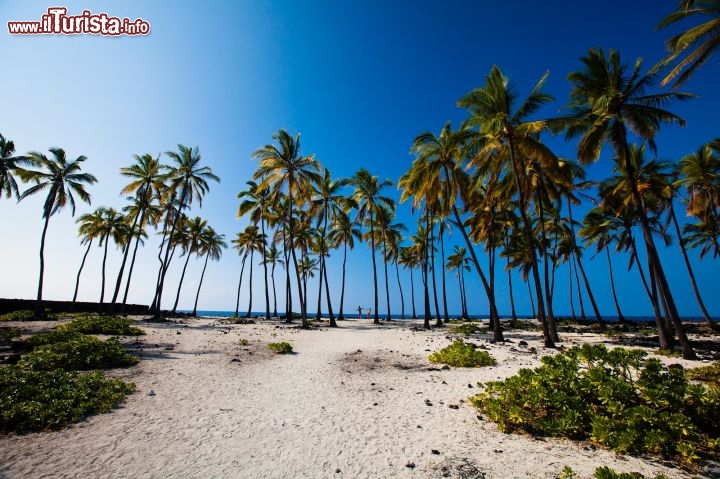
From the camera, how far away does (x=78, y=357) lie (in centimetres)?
845

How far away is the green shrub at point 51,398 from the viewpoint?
15.8ft

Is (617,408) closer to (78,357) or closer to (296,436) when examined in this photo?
(296,436)

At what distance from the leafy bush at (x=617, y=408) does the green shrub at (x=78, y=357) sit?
33.5 feet

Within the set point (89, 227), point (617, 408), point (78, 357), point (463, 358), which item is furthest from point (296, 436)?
point (89, 227)

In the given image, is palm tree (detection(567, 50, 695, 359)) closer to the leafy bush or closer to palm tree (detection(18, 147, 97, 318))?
the leafy bush

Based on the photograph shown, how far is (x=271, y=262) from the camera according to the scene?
52.3 meters

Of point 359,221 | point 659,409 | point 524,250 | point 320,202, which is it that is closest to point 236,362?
point 659,409

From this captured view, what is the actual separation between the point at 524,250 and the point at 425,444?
35.3 meters

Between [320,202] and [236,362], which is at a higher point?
[320,202]

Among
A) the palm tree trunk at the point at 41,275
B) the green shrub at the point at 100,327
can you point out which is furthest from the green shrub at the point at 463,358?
the palm tree trunk at the point at 41,275

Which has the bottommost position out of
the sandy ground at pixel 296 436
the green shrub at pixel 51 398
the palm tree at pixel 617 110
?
the sandy ground at pixel 296 436

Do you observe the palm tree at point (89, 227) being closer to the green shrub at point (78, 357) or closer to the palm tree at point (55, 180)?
the palm tree at point (55, 180)

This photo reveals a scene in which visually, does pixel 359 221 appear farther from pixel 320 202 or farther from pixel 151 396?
pixel 151 396

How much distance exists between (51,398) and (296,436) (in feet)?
15.7
